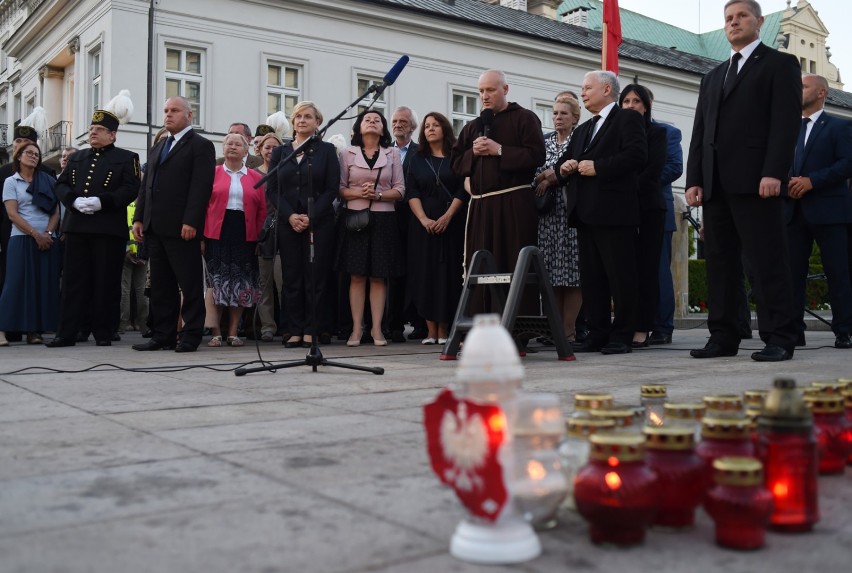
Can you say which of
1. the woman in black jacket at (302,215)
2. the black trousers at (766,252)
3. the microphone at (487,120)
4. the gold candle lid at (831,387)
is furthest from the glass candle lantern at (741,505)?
the woman in black jacket at (302,215)

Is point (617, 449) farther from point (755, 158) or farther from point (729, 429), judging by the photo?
point (755, 158)

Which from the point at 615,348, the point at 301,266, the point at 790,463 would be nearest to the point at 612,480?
the point at 790,463

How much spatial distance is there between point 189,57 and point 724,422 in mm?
24531

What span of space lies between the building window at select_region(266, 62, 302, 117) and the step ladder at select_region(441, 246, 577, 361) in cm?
2089

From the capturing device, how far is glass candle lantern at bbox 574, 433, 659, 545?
1.64 metres

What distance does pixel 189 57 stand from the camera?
80.2 feet

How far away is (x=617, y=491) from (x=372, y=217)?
6.06 m

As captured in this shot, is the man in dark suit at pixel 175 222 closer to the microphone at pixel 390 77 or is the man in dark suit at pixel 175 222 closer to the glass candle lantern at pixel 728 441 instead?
the microphone at pixel 390 77

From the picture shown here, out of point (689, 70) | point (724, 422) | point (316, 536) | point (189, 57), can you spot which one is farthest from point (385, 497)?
point (689, 70)

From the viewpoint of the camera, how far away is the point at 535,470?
5.50 feet

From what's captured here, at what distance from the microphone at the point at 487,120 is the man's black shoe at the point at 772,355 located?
245cm

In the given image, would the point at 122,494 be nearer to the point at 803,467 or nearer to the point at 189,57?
the point at 803,467

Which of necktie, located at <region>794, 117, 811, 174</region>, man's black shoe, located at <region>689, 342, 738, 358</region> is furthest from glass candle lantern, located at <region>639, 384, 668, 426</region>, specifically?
necktie, located at <region>794, 117, 811, 174</region>

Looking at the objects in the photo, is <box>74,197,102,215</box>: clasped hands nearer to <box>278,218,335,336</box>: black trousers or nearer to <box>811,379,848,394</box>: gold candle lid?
<box>278,218,335,336</box>: black trousers
